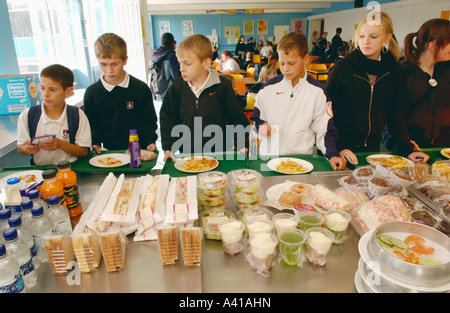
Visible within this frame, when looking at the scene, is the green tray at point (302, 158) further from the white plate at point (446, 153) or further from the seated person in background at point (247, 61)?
the seated person in background at point (247, 61)

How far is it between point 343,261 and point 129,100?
6.65 feet

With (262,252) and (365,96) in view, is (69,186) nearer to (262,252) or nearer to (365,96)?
(262,252)

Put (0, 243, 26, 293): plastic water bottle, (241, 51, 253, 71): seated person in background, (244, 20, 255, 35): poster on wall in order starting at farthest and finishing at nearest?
(244, 20, 255, 35): poster on wall → (241, 51, 253, 71): seated person in background → (0, 243, 26, 293): plastic water bottle

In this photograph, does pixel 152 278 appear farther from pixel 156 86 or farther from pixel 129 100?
pixel 156 86

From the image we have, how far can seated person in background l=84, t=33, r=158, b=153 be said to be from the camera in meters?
2.46

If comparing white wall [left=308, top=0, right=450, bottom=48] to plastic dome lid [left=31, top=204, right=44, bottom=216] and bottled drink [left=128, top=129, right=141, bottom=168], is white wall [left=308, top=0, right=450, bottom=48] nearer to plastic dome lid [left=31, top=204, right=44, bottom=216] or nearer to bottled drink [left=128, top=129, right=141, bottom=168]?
bottled drink [left=128, top=129, right=141, bottom=168]

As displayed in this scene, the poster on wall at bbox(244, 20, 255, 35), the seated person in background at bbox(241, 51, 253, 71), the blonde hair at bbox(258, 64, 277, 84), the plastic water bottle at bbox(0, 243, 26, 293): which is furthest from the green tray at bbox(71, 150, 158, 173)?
the poster on wall at bbox(244, 20, 255, 35)

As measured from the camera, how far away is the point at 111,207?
1.28 metres

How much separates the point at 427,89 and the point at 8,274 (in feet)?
9.15

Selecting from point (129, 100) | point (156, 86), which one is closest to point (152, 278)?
point (129, 100)

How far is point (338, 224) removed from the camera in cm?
121

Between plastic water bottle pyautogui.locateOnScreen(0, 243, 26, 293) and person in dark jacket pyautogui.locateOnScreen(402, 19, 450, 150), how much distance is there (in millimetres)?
2665

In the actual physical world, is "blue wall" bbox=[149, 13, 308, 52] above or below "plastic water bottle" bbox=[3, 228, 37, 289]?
above
